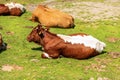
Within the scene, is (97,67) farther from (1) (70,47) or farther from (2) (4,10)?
(2) (4,10)

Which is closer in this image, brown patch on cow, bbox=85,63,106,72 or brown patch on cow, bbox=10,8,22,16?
brown patch on cow, bbox=85,63,106,72

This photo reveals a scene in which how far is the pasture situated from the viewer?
435 inches

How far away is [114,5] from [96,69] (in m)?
12.1

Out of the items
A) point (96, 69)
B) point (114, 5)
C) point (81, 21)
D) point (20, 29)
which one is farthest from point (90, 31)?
point (114, 5)

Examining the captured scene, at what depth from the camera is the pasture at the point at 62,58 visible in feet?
36.2

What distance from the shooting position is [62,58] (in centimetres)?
1253

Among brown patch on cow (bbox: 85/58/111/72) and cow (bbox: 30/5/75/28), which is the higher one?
cow (bbox: 30/5/75/28)

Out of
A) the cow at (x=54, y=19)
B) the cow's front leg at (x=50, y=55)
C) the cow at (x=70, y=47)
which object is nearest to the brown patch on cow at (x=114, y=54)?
the cow at (x=70, y=47)

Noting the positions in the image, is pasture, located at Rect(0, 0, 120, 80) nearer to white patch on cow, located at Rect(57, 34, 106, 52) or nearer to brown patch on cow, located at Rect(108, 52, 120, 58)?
brown patch on cow, located at Rect(108, 52, 120, 58)

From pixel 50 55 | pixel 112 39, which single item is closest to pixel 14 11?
pixel 112 39

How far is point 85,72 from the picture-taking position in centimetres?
1130

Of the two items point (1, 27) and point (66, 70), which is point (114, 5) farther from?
point (66, 70)

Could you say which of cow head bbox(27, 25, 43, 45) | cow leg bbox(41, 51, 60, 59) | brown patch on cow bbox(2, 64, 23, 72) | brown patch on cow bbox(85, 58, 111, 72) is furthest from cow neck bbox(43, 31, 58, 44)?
brown patch on cow bbox(85, 58, 111, 72)

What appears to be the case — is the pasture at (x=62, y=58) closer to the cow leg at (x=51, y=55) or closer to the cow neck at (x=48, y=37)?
the cow leg at (x=51, y=55)
